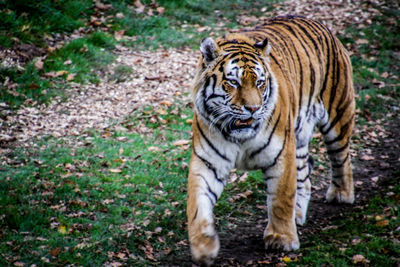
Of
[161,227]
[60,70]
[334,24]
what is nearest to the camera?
[161,227]

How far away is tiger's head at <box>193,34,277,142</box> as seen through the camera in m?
3.84

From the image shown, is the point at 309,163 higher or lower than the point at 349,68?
lower

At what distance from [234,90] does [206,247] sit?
124 cm

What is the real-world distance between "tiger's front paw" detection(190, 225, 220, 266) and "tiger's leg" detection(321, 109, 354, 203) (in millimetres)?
2299

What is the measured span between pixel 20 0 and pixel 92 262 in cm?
611

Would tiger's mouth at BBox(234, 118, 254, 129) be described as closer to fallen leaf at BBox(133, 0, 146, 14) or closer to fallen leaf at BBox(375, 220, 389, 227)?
fallen leaf at BBox(375, 220, 389, 227)

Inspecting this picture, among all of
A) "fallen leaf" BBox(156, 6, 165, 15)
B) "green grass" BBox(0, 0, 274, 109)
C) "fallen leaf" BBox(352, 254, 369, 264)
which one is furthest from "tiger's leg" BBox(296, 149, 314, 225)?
"fallen leaf" BBox(156, 6, 165, 15)

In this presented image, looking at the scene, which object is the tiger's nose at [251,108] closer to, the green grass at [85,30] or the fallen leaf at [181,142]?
the fallen leaf at [181,142]

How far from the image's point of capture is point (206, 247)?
372 cm

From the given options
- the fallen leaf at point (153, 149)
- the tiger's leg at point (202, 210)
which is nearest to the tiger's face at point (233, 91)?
the tiger's leg at point (202, 210)

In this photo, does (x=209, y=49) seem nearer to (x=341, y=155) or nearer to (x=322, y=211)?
(x=341, y=155)

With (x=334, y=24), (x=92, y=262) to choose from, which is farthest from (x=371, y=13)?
(x=92, y=262)

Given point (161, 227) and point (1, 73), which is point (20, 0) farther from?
point (161, 227)

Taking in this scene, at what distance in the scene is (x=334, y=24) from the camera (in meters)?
10.6
